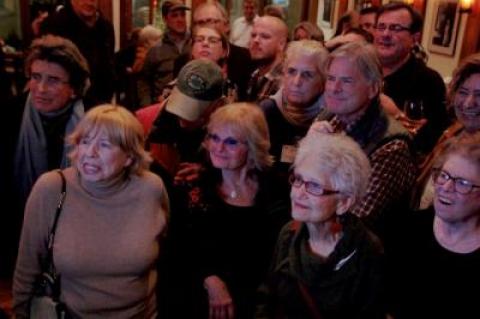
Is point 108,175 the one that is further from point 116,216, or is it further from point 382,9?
point 382,9

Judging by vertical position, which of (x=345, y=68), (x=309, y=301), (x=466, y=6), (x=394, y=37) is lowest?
(x=309, y=301)

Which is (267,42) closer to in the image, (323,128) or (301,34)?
(301,34)

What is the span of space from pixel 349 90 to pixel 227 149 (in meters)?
0.52

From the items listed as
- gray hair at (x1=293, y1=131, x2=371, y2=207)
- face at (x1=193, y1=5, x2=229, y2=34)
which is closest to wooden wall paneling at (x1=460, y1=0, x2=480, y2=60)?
face at (x1=193, y1=5, x2=229, y2=34)

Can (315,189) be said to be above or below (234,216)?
above

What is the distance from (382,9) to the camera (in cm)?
295

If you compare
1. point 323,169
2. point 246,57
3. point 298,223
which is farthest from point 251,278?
point 246,57

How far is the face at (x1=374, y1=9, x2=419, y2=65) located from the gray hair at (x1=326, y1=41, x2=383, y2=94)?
89 centimetres

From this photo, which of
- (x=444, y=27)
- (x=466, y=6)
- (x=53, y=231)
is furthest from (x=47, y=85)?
(x=444, y=27)

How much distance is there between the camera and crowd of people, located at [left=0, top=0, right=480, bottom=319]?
1567 mm

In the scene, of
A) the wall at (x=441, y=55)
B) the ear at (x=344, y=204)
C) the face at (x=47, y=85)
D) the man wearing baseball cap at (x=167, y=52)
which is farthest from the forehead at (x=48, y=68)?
the wall at (x=441, y=55)

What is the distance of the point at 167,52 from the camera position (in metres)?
4.15

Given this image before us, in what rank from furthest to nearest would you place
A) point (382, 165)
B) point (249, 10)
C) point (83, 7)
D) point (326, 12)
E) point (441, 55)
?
point (326, 12) < point (441, 55) < point (249, 10) < point (83, 7) < point (382, 165)

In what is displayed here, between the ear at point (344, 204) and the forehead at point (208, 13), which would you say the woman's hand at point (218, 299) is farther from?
Answer: the forehead at point (208, 13)
